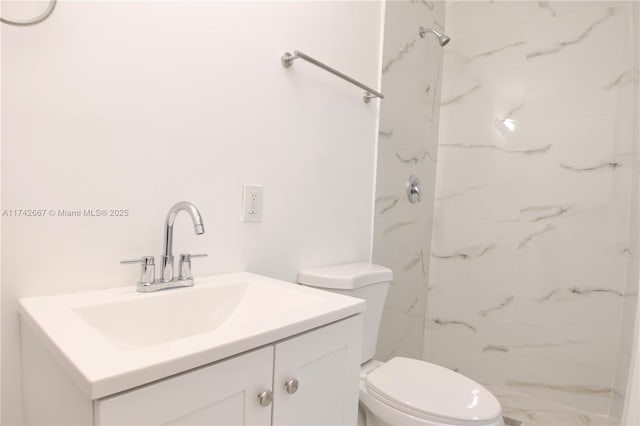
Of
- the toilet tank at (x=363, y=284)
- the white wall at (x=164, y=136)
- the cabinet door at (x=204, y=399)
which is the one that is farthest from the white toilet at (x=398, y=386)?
the cabinet door at (x=204, y=399)

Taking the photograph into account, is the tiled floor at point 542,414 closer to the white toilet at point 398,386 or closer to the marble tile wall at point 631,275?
the marble tile wall at point 631,275

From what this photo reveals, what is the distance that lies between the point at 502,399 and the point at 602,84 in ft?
5.65

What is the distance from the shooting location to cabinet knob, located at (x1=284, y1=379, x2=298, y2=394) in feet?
2.36

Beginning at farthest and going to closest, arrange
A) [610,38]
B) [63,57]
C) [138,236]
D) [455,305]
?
[455,305] → [610,38] → [138,236] → [63,57]

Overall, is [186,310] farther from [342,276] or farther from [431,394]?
[431,394]

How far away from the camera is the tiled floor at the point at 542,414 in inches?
75.1

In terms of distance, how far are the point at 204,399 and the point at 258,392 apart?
0.11 metres

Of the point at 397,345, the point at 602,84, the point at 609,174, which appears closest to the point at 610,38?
the point at 602,84

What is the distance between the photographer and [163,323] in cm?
87

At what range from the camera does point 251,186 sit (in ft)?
3.89

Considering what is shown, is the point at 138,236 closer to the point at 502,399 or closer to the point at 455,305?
the point at 455,305

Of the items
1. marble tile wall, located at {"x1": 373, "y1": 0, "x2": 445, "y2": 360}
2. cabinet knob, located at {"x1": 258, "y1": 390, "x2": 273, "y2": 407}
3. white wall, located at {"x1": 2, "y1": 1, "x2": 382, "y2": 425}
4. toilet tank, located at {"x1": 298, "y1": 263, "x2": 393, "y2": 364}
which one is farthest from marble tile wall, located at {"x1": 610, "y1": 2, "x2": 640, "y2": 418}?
cabinet knob, located at {"x1": 258, "y1": 390, "x2": 273, "y2": 407}

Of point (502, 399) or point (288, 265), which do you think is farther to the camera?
point (502, 399)

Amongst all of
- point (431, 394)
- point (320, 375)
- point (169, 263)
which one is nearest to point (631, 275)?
point (431, 394)
